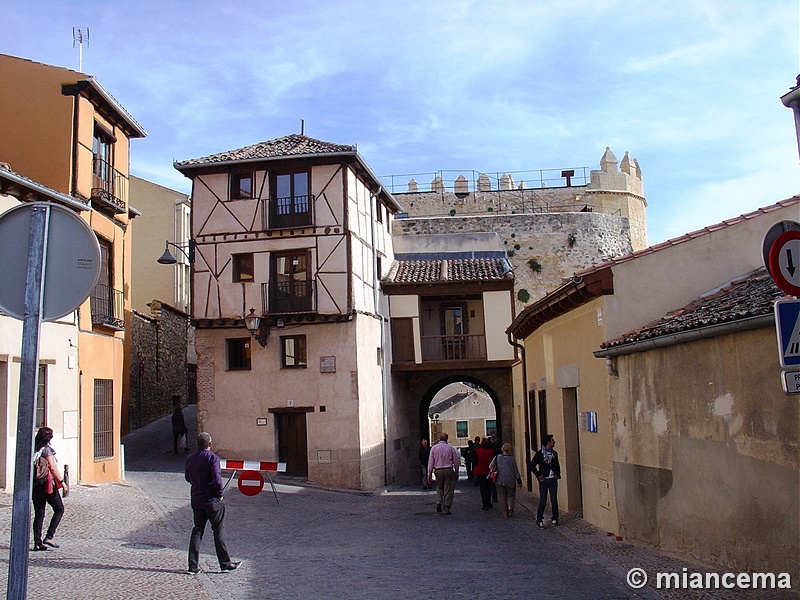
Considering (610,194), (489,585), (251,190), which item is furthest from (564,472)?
(610,194)

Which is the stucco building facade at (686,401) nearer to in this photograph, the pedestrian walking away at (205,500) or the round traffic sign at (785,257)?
the round traffic sign at (785,257)

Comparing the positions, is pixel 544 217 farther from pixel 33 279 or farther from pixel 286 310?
pixel 33 279

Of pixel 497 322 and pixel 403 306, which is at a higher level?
pixel 403 306

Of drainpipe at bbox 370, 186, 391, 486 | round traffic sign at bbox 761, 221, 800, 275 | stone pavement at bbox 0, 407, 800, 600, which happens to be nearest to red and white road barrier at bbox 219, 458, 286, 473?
stone pavement at bbox 0, 407, 800, 600

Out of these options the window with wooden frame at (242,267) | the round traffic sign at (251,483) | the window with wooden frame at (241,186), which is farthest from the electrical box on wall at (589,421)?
the window with wooden frame at (241,186)

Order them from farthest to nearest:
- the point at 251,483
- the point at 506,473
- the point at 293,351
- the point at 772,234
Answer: the point at 293,351 → the point at 506,473 → the point at 251,483 → the point at 772,234

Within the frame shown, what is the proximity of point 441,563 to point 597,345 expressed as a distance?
4.80m

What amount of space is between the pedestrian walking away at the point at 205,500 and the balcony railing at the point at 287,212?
588 inches

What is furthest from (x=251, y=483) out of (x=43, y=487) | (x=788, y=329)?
(x=788, y=329)

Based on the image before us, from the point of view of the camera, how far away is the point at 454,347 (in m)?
28.7

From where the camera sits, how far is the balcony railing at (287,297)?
23.4 metres

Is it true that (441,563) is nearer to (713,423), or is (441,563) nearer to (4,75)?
(713,423)

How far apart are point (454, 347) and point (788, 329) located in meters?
23.4

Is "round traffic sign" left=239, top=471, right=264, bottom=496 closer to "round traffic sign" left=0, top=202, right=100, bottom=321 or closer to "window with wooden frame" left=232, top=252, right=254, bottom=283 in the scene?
"window with wooden frame" left=232, top=252, right=254, bottom=283
